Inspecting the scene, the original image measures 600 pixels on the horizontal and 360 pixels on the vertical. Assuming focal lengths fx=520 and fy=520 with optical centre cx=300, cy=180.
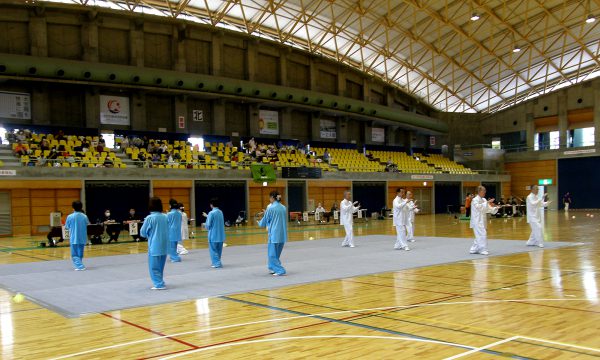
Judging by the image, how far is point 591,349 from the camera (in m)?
5.82

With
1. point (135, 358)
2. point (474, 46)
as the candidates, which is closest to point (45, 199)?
point (135, 358)

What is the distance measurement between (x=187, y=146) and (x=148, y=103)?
172 inches

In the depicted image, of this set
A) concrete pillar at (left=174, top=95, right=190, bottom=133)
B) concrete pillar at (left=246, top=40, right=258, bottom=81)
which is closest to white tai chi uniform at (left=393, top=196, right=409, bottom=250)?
concrete pillar at (left=174, top=95, right=190, bottom=133)

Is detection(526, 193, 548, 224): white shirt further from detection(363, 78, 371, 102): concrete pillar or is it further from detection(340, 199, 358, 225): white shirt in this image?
detection(363, 78, 371, 102): concrete pillar

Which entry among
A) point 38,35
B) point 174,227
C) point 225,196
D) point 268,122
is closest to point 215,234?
point 174,227

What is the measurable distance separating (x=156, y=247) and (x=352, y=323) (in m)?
4.78

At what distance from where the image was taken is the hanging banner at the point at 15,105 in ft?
102

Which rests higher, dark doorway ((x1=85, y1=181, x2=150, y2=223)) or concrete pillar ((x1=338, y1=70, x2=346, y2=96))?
concrete pillar ((x1=338, y1=70, x2=346, y2=96))

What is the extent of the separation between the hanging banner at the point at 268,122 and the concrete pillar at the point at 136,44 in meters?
10.2

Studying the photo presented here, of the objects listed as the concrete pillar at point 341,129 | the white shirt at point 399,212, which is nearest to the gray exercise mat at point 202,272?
the white shirt at point 399,212

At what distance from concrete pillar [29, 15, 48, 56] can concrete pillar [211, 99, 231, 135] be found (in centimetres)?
1196

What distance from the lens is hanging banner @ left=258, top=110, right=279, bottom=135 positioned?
137 ft

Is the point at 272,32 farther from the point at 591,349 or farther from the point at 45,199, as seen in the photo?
the point at 591,349

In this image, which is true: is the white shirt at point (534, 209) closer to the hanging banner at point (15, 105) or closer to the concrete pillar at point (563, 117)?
the hanging banner at point (15, 105)
